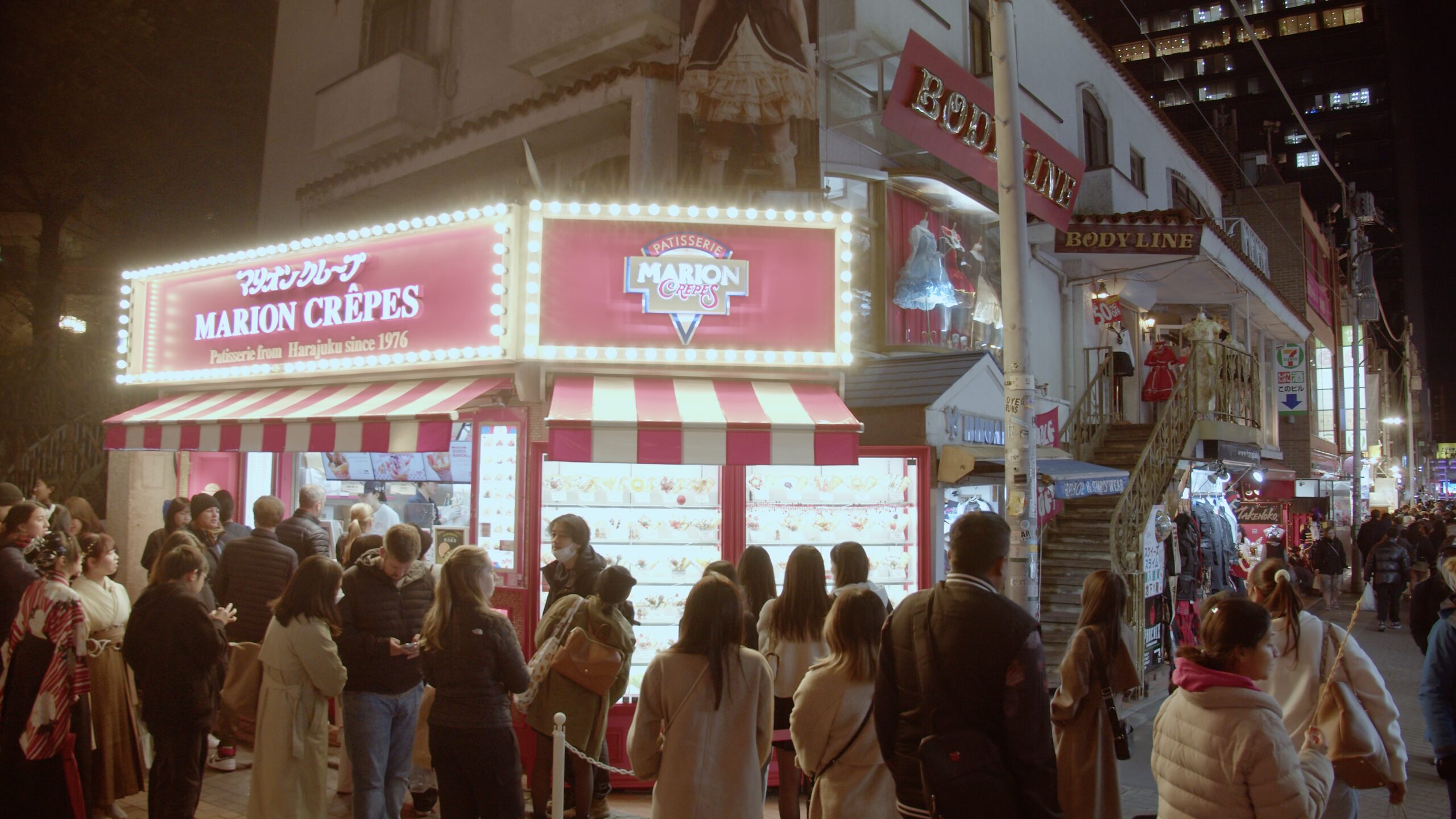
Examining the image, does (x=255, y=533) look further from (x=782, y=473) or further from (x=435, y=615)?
(x=782, y=473)

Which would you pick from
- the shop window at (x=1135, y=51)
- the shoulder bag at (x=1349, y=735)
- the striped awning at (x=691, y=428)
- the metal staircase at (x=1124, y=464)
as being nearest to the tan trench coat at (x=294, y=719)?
the striped awning at (x=691, y=428)

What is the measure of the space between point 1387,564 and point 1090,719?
49.9 feet

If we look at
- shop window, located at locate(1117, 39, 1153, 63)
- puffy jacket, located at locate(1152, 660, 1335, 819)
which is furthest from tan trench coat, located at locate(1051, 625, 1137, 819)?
shop window, located at locate(1117, 39, 1153, 63)

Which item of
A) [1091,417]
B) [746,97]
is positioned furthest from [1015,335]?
[1091,417]

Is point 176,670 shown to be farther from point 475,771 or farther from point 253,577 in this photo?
point 475,771

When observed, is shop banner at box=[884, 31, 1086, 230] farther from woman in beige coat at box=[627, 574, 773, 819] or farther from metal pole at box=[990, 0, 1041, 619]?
woman in beige coat at box=[627, 574, 773, 819]

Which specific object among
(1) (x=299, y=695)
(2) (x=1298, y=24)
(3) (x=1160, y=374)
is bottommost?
(1) (x=299, y=695)

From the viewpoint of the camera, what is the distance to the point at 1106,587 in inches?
192

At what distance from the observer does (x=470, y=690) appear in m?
4.58

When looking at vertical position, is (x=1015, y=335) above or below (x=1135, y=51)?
below

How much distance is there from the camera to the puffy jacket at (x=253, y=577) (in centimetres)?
707

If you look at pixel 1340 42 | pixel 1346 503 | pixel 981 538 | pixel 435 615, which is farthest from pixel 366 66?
pixel 1340 42

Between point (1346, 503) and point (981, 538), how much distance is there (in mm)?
36146

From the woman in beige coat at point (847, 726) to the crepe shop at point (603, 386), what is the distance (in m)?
2.72
